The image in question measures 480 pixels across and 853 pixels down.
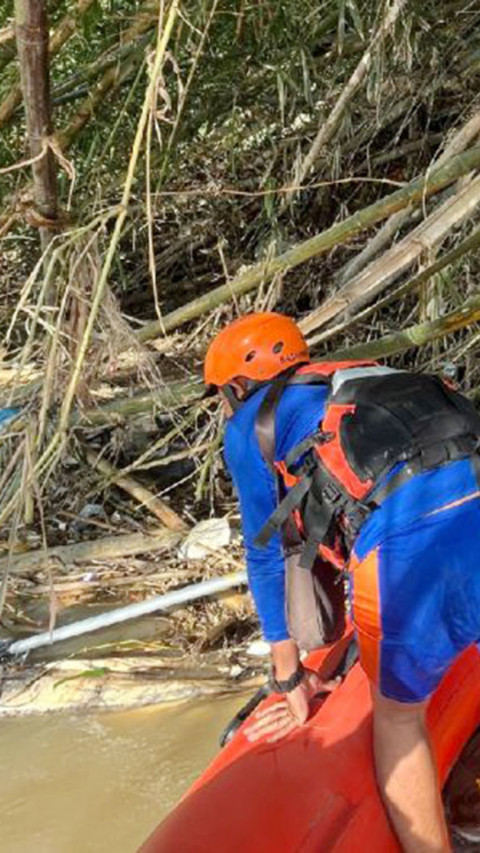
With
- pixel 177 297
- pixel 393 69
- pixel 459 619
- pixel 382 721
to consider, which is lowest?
pixel 177 297

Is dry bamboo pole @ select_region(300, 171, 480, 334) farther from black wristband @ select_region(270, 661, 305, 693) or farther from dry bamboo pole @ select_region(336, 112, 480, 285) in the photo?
black wristband @ select_region(270, 661, 305, 693)

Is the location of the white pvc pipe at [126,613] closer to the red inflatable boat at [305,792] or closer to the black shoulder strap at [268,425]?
the red inflatable boat at [305,792]

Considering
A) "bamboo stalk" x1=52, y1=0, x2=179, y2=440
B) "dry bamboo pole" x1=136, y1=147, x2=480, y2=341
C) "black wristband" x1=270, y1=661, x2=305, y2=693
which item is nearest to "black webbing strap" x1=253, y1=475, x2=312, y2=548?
"black wristband" x1=270, y1=661, x2=305, y2=693

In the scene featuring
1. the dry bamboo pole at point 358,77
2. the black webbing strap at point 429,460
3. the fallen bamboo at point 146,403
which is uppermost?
the dry bamboo pole at point 358,77

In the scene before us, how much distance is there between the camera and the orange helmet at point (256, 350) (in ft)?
7.80

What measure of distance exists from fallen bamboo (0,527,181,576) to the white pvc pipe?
1.78ft

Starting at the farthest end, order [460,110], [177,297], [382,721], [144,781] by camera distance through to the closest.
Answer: [177,297] < [460,110] < [144,781] < [382,721]

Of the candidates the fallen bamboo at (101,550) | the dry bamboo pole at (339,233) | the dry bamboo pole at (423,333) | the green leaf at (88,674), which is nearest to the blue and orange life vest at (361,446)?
the dry bamboo pole at (423,333)

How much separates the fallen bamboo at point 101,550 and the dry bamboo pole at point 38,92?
Answer: 1509mm

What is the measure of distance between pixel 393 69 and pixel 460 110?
1.91ft

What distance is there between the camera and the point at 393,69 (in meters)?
4.00

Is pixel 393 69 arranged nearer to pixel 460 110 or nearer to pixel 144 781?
pixel 460 110

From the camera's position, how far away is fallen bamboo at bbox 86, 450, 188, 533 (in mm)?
4547

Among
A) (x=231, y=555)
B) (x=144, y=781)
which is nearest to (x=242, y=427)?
(x=144, y=781)
